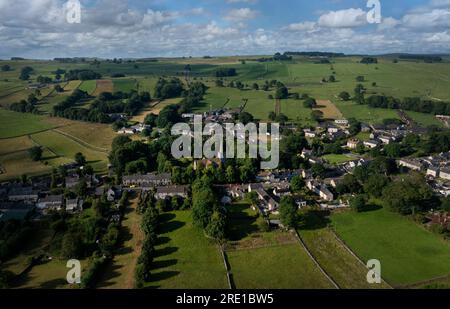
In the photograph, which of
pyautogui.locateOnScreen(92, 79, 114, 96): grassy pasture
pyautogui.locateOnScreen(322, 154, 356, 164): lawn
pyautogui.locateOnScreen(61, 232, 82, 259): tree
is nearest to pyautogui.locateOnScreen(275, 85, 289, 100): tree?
pyautogui.locateOnScreen(322, 154, 356, 164): lawn

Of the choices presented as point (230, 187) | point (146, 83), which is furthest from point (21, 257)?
point (146, 83)

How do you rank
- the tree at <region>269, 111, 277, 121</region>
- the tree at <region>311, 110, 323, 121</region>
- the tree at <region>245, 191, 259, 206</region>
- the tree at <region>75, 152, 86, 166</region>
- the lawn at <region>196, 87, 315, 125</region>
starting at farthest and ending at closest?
the lawn at <region>196, 87, 315, 125</region> → the tree at <region>269, 111, 277, 121</region> → the tree at <region>311, 110, 323, 121</region> → the tree at <region>75, 152, 86, 166</region> → the tree at <region>245, 191, 259, 206</region>

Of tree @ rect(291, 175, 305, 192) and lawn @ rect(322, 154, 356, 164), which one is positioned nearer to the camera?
tree @ rect(291, 175, 305, 192)

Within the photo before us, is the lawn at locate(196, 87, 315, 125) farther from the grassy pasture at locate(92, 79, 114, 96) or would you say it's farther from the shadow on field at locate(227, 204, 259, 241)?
the shadow on field at locate(227, 204, 259, 241)

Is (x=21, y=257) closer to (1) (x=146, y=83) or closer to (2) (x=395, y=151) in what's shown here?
(2) (x=395, y=151)

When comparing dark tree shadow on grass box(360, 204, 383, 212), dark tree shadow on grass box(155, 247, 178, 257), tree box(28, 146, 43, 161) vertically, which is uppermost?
tree box(28, 146, 43, 161)

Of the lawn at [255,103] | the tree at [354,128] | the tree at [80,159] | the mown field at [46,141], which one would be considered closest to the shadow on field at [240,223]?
the mown field at [46,141]
